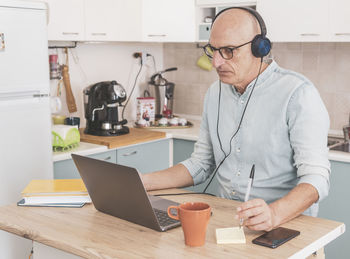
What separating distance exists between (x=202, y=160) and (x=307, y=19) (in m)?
1.49

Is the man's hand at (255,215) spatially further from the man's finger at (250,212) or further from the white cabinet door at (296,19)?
the white cabinet door at (296,19)

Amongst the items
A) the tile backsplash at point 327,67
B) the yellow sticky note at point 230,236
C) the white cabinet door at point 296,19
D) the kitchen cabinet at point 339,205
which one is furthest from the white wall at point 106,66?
the yellow sticky note at point 230,236

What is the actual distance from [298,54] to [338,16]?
60cm

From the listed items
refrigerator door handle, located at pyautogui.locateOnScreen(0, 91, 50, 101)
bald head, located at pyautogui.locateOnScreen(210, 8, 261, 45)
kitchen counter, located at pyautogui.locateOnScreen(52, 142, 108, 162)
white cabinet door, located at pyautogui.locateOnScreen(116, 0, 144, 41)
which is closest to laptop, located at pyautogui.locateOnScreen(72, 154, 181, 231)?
bald head, located at pyautogui.locateOnScreen(210, 8, 261, 45)

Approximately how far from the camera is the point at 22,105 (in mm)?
2752

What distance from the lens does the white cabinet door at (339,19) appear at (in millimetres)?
3029

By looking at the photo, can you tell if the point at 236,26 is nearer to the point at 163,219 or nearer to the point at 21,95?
the point at 163,219

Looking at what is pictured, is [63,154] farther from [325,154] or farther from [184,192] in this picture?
[325,154]

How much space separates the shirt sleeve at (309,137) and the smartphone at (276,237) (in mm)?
240

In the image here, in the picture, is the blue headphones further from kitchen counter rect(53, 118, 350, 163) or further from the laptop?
kitchen counter rect(53, 118, 350, 163)

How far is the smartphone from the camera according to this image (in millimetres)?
1401

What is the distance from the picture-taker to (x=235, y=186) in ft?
6.51

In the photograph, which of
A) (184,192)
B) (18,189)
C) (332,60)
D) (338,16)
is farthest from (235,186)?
(332,60)

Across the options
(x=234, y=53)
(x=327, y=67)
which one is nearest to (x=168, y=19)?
(x=327, y=67)
